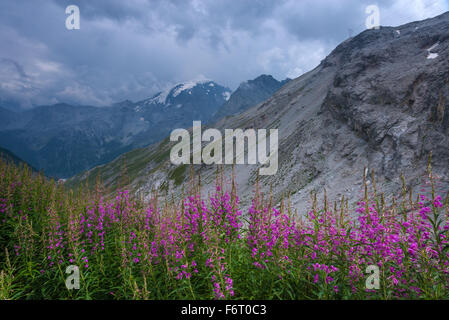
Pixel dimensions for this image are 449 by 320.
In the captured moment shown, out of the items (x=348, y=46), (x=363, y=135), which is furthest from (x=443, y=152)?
(x=348, y=46)

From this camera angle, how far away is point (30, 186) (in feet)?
26.4

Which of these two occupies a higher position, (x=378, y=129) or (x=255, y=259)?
(x=378, y=129)

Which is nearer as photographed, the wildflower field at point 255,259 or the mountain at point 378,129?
the wildflower field at point 255,259

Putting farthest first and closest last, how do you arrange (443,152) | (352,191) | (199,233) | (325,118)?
(325,118), (352,191), (443,152), (199,233)

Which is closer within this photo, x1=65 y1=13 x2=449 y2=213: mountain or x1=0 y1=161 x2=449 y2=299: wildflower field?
x1=0 y1=161 x2=449 y2=299: wildflower field

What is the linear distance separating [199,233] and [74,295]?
8.69 feet

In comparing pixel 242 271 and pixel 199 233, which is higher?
pixel 199 233

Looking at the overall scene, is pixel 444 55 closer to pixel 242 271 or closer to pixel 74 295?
pixel 242 271

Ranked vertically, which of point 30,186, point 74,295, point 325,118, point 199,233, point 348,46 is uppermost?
point 348,46

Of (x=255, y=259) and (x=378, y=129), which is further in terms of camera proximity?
(x=378, y=129)

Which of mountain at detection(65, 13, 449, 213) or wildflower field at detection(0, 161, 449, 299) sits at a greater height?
mountain at detection(65, 13, 449, 213)

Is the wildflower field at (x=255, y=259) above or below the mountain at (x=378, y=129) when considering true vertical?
below
